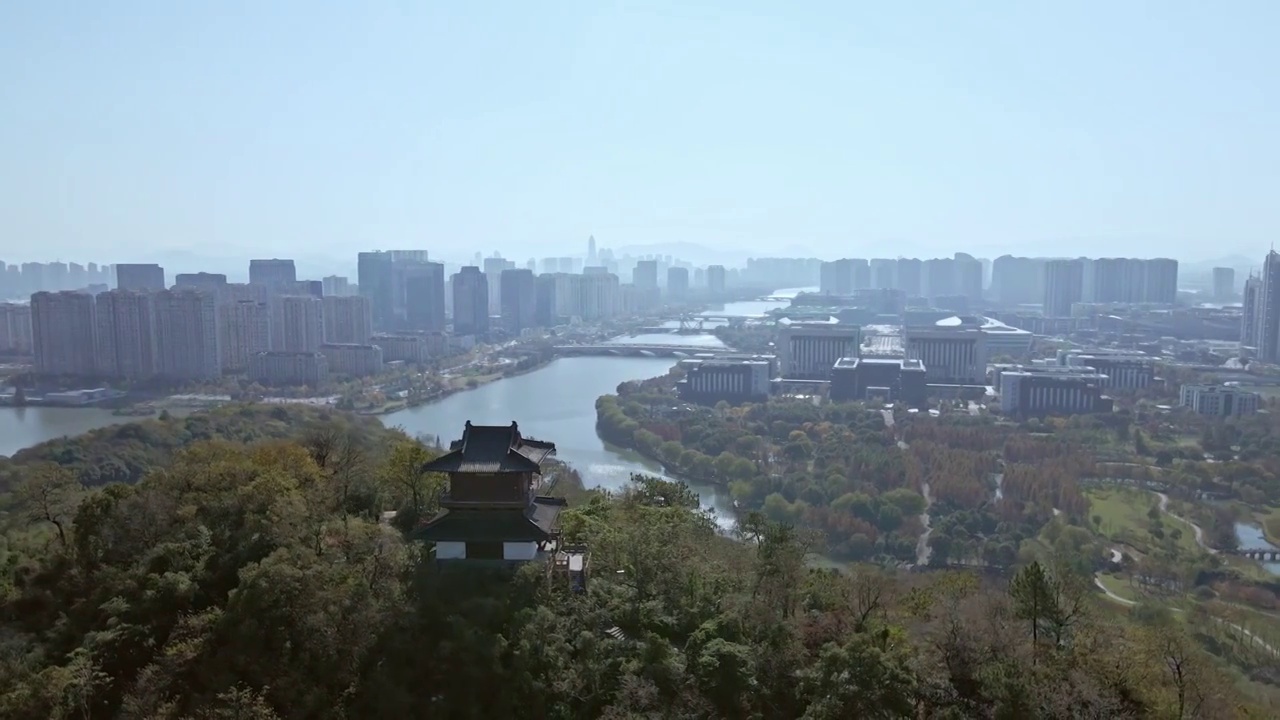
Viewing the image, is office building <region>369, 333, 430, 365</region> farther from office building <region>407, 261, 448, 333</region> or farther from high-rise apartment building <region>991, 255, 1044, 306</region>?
high-rise apartment building <region>991, 255, 1044, 306</region>

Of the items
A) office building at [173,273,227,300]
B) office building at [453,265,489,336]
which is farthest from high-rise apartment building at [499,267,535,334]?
office building at [173,273,227,300]

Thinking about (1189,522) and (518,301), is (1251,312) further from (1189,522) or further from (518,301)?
(518,301)

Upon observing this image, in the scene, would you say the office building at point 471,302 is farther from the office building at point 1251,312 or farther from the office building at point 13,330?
the office building at point 1251,312

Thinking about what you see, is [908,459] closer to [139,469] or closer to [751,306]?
[139,469]

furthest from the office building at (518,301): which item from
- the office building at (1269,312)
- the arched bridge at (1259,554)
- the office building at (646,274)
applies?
the arched bridge at (1259,554)

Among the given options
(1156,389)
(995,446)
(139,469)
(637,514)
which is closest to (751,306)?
(1156,389)

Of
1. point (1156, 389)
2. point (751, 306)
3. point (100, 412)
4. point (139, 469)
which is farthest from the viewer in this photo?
point (751, 306)

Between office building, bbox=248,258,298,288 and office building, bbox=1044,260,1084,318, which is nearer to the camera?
office building, bbox=248,258,298,288
